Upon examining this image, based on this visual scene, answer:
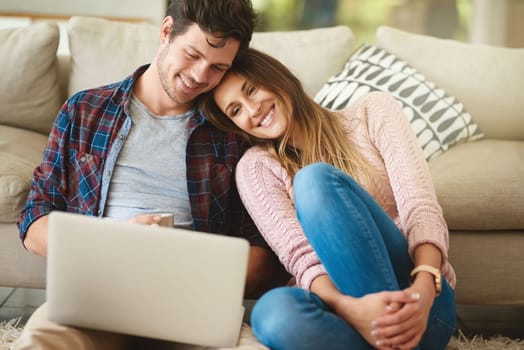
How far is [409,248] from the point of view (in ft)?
4.75

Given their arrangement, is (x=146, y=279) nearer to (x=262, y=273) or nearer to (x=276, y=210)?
(x=276, y=210)

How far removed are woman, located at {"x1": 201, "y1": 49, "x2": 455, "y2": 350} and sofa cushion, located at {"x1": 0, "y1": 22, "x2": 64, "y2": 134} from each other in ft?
2.60

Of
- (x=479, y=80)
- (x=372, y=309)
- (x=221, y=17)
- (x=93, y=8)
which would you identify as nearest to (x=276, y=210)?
(x=372, y=309)

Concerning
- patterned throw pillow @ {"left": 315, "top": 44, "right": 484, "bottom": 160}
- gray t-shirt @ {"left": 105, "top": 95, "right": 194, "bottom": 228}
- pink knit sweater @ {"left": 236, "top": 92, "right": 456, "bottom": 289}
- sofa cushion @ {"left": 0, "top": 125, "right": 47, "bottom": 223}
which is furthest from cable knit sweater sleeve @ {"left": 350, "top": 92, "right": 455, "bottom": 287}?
sofa cushion @ {"left": 0, "top": 125, "right": 47, "bottom": 223}

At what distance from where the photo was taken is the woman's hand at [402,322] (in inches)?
49.6

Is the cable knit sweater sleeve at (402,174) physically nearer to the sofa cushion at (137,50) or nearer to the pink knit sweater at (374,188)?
the pink knit sweater at (374,188)

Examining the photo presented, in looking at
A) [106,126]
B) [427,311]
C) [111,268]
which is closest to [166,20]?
[106,126]

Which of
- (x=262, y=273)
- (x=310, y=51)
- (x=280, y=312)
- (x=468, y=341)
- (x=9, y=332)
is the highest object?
(x=310, y=51)

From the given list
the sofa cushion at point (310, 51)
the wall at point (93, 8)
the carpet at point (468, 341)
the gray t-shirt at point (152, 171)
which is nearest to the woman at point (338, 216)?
the gray t-shirt at point (152, 171)

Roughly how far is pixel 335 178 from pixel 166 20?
0.64 m

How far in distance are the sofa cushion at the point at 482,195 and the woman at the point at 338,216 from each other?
33 cm

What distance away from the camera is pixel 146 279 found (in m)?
1.12

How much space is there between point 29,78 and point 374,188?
1229 millimetres

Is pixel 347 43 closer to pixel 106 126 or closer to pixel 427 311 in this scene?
pixel 106 126
